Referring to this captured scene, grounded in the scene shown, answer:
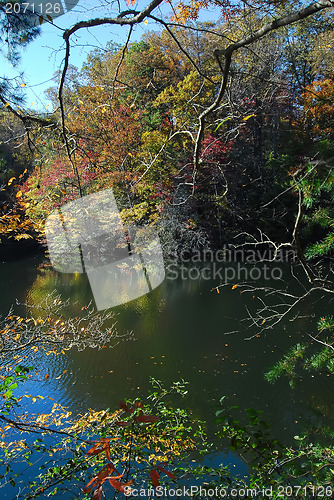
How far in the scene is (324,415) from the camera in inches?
159

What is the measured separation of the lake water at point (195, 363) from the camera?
4359mm

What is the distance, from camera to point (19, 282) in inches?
411

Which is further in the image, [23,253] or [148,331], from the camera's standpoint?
[23,253]

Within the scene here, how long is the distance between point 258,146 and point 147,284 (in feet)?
21.3

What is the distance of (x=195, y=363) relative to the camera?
546cm

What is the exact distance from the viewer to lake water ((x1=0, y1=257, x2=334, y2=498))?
14.3 ft

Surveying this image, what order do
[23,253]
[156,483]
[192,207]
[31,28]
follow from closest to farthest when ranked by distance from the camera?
[156,483] → [31,28] → [192,207] → [23,253]

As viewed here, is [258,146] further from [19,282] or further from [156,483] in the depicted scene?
[156,483]

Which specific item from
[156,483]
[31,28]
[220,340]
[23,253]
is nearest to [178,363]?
[220,340]

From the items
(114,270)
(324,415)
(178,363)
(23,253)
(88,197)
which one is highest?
(88,197)

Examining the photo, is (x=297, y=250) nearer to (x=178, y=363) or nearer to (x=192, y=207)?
(x=178, y=363)

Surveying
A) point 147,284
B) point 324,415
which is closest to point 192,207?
point 147,284

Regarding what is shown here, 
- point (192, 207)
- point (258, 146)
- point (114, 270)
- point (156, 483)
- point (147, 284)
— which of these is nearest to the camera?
point (156, 483)

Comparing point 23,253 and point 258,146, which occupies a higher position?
point 258,146
